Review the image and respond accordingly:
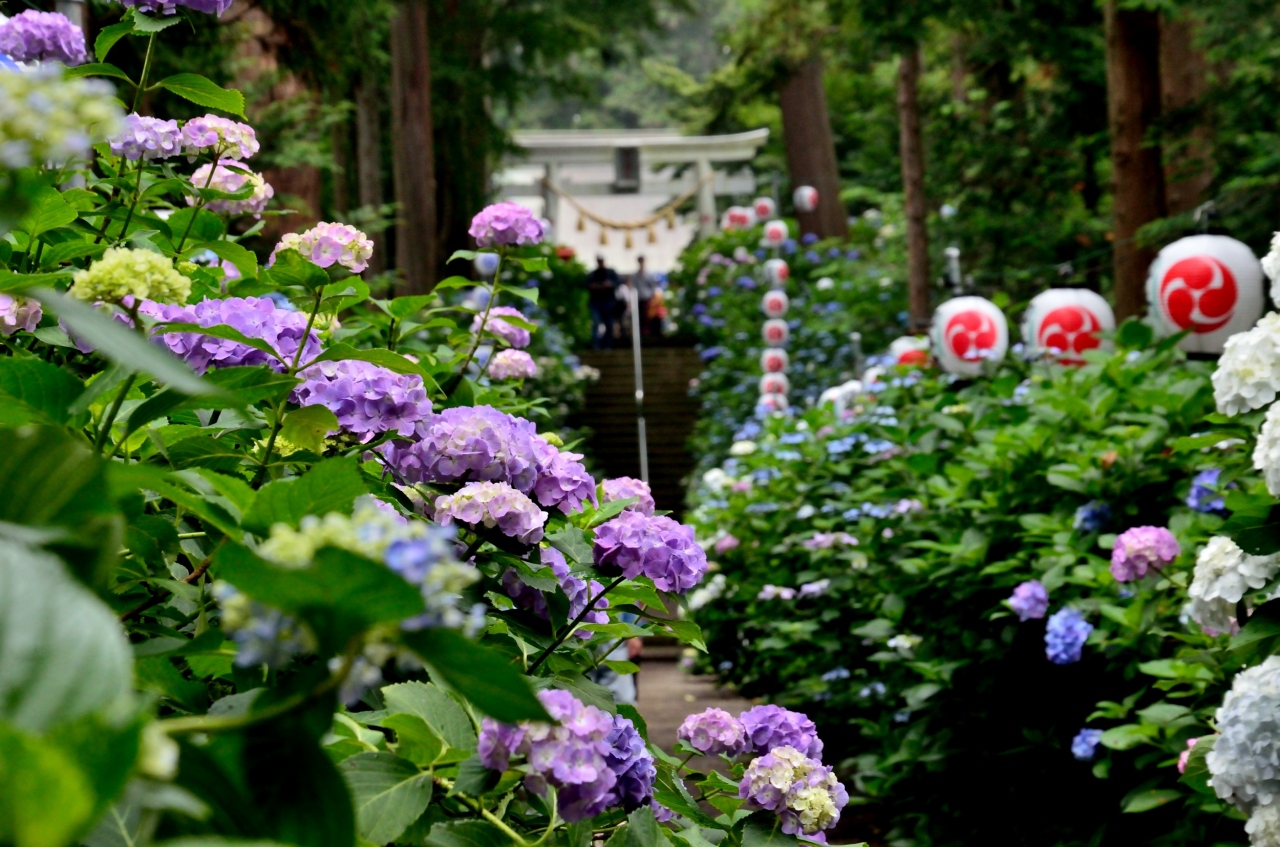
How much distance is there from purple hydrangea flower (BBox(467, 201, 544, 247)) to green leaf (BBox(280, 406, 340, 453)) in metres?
0.72

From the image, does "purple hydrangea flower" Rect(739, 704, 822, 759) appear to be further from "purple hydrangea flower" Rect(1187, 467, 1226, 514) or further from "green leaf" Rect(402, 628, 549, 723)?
"purple hydrangea flower" Rect(1187, 467, 1226, 514)

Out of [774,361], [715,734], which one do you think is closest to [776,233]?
[774,361]

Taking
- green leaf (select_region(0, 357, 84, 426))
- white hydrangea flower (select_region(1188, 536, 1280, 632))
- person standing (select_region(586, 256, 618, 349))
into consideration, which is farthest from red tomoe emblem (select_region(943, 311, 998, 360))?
person standing (select_region(586, 256, 618, 349))

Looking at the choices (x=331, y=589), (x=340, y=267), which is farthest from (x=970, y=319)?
(x=331, y=589)

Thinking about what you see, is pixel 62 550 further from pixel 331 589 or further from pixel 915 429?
pixel 915 429

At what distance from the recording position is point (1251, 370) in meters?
2.03

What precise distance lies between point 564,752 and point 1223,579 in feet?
5.32

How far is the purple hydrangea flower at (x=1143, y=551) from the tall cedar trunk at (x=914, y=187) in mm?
8300

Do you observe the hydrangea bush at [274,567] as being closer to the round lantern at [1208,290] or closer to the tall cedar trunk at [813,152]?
the round lantern at [1208,290]

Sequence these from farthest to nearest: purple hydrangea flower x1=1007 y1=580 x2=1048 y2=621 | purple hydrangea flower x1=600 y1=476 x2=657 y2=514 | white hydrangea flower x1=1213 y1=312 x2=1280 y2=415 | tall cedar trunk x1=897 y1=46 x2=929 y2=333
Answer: tall cedar trunk x1=897 y1=46 x2=929 y2=333
purple hydrangea flower x1=1007 y1=580 x2=1048 y2=621
white hydrangea flower x1=1213 y1=312 x2=1280 y2=415
purple hydrangea flower x1=600 y1=476 x2=657 y2=514

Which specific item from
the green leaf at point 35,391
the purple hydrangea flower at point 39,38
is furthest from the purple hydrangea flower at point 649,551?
the purple hydrangea flower at point 39,38

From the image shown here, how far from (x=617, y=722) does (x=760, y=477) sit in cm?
742

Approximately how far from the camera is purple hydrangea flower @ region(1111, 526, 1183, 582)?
9.37ft

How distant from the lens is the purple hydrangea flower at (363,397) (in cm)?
121
